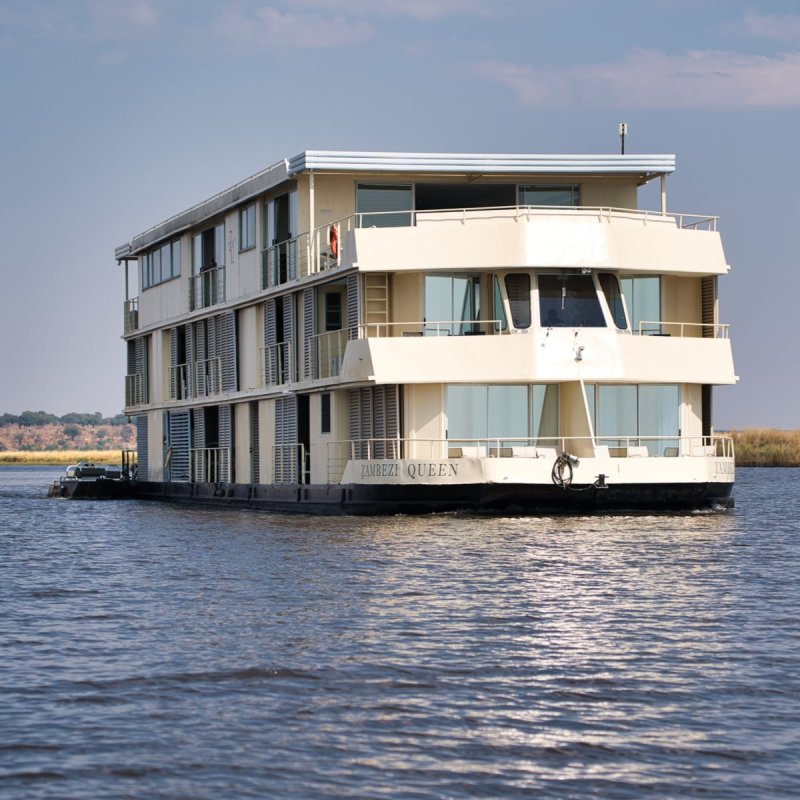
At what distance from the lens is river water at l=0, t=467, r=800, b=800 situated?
10.2m

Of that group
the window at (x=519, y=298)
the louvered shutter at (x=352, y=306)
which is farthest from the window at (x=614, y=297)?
the louvered shutter at (x=352, y=306)

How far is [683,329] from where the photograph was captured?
3359cm

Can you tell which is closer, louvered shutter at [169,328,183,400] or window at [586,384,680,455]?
window at [586,384,680,455]

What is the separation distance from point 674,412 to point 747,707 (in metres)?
21.1

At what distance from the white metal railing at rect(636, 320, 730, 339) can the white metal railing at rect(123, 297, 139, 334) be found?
23015 mm

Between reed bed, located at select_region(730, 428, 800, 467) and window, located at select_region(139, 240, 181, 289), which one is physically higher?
window, located at select_region(139, 240, 181, 289)

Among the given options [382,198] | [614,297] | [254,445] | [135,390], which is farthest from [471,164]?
[135,390]

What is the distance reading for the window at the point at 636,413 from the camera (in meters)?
32.1

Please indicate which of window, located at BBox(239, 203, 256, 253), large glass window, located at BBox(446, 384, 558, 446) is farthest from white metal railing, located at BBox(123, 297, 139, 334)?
large glass window, located at BBox(446, 384, 558, 446)

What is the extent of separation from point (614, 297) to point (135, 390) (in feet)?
79.7

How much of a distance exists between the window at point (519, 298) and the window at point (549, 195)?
5.53m

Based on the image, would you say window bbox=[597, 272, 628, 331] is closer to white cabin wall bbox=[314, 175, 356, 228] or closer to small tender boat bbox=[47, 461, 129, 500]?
white cabin wall bbox=[314, 175, 356, 228]

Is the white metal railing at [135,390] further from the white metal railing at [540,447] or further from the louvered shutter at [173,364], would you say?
the white metal railing at [540,447]

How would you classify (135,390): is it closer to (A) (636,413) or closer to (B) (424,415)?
(B) (424,415)
